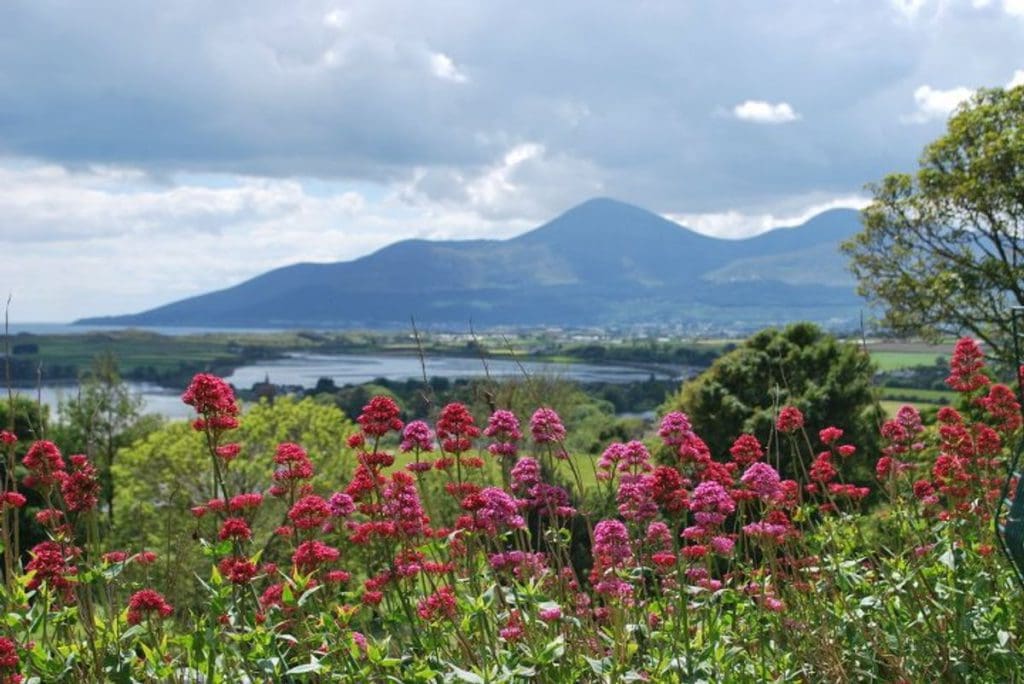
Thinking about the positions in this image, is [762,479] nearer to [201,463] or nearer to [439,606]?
[439,606]

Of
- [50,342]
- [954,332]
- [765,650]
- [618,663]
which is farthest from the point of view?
[50,342]

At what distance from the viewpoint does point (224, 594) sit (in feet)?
13.3

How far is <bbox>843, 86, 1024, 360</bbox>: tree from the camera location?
2614 centimetres

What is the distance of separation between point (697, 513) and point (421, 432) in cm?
140

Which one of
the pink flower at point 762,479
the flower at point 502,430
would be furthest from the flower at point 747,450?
the flower at point 502,430

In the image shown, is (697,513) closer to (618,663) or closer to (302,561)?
(618,663)

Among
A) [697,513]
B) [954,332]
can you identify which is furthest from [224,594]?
[954,332]

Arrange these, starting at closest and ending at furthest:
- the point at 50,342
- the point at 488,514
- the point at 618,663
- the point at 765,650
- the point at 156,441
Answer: the point at 618,663 → the point at 488,514 → the point at 765,650 → the point at 156,441 → the point at 50,342

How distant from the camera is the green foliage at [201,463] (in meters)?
27.5

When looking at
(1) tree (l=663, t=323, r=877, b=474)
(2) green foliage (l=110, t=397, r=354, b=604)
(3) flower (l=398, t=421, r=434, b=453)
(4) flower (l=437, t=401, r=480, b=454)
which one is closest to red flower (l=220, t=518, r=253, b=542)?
(3) flower (l=398, t=421, r=434, b=453)

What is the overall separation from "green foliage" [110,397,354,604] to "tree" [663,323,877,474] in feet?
35.1

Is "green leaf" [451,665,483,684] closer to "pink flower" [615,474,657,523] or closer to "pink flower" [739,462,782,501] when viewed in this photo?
"pink flower" [615,474,657,523]

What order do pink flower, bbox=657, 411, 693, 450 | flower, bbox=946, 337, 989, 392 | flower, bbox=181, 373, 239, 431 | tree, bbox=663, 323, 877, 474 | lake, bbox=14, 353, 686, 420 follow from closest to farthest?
flower, bbox=181, 373, 239, 431, pink flower, bbox=657, 411, 693, 450, flower, bbox=946, 337, 989, 392, tree, bbox=663, 323, 877, 474, lake, bbox=14, 353, 686, 420

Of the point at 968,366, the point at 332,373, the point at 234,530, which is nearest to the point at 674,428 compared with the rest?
the point at 968,366
